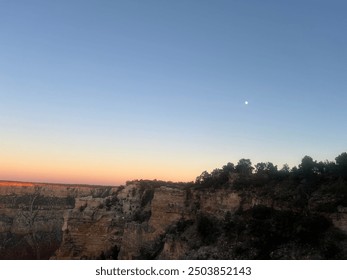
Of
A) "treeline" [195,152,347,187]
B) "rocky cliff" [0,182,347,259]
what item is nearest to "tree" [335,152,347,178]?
"treeline" [195,152,347,187]

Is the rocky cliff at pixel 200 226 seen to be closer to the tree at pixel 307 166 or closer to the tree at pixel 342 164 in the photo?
the tree at pixel 307 166

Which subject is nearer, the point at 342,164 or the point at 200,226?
the point at 342,164

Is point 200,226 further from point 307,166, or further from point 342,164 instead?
point 342,164

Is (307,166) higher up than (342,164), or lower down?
lower down

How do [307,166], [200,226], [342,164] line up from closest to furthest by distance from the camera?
[342,164]
[200,226]
[307,166]

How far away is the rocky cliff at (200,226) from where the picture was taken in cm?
1936

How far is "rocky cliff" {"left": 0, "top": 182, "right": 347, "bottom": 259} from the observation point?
19.4 metres

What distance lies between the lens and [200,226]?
26266 mm

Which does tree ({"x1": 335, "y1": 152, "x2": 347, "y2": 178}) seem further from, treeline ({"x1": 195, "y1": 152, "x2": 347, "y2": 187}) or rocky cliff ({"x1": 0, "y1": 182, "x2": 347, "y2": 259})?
rocky cliff ({"x1": 0, "y1": 182, "x2": 347, "y2": 259})

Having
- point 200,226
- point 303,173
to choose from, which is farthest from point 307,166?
point 200,226

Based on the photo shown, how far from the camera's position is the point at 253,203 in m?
25.4

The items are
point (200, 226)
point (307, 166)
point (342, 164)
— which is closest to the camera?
point (342, 164)
